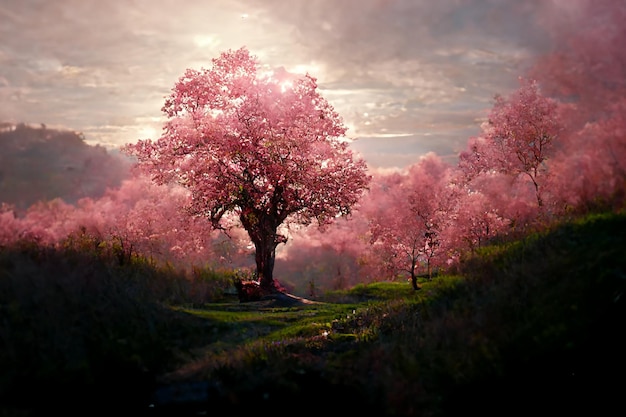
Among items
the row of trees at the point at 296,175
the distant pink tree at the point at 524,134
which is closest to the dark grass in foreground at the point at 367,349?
the row of trees at the point at 296,175

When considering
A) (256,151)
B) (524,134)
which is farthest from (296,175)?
(524,134)

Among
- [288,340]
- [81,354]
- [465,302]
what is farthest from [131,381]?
[465,302]

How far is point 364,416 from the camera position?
10781mm

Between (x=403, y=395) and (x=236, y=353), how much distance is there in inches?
173

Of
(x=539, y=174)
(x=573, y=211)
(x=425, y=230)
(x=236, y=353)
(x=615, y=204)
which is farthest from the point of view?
(x=539, y=174)

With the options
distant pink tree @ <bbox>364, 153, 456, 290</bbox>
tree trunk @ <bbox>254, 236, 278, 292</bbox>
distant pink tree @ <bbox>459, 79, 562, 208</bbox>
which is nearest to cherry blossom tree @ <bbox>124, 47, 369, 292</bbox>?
tree trunk @ <bbox>254, 236, 278, 292</bbox>

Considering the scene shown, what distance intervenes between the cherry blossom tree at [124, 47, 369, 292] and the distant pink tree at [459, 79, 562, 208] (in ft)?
38.5

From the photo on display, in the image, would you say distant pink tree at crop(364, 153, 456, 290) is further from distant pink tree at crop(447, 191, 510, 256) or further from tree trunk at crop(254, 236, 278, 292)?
tree trunk at crop(254, 236, 278, 292)

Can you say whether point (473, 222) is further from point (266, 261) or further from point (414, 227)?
point (266, 261)

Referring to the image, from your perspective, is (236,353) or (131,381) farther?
(236,353)

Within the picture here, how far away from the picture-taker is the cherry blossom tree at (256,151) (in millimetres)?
29344

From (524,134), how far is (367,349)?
27.6m

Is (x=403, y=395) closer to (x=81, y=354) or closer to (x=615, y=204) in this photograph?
(x=81, y=354)

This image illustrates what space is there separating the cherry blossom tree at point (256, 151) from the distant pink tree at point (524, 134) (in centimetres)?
1174
